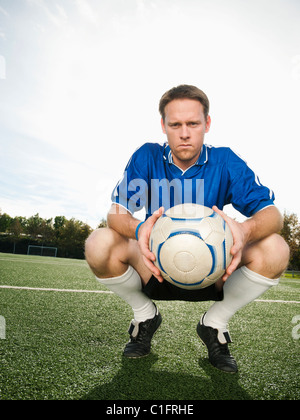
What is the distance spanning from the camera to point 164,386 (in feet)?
5.14

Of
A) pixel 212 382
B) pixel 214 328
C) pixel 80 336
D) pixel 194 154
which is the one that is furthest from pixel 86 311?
pixel 194 154

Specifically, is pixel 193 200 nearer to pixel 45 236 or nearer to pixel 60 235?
pixel 60 235

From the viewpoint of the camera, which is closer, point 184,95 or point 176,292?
point 176,292

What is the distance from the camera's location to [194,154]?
7.80 ft

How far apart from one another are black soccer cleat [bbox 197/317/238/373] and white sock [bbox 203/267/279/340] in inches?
2.0

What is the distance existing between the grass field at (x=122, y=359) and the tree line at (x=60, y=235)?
27.9m

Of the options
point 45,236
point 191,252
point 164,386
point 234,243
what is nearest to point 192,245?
point 191,252

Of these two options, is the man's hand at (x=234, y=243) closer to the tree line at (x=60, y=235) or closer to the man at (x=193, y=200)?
the man at (x=193, y=200)

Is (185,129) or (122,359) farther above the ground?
(185,129)

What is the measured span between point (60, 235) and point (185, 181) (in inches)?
2190

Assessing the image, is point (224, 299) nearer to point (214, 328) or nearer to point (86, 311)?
point (214, 328)

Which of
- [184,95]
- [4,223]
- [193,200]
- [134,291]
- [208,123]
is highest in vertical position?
[4,223]

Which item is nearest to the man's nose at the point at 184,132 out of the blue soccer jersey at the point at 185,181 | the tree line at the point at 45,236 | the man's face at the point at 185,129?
the man's face at the point at 185,129

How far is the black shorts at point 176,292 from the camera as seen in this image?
7.30 ft
